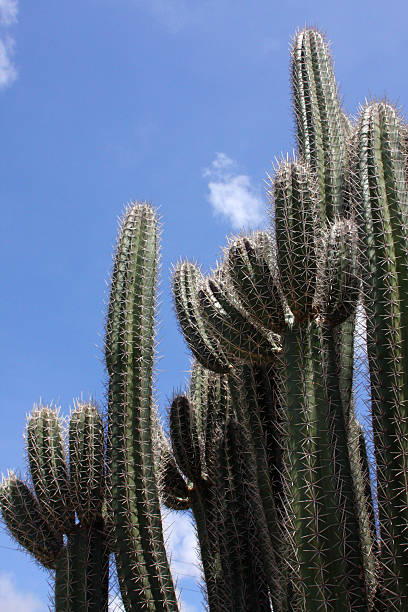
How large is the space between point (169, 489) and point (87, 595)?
1.63m

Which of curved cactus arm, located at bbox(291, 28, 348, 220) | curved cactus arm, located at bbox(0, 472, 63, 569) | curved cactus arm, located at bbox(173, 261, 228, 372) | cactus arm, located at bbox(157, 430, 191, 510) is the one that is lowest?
curved cactus arm, located at bbox(0, 472, 63, 569)

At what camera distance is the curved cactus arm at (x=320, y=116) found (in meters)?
6.46

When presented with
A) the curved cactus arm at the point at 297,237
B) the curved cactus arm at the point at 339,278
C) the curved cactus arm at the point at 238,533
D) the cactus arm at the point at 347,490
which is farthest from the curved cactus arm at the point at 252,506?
the curved cactus arm at the point at 297,237

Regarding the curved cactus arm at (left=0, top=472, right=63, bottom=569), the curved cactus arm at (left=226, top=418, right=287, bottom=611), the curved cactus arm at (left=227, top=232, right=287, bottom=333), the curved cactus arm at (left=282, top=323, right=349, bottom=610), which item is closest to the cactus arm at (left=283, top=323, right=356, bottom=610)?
the curved cactus arm at (left=282, top=323, right=349, bottom=610)

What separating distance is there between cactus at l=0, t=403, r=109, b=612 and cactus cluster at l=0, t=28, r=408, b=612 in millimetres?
14

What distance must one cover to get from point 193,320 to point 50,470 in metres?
1.90

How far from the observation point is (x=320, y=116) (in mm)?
6875

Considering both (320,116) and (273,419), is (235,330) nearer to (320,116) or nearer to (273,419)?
(273,419)

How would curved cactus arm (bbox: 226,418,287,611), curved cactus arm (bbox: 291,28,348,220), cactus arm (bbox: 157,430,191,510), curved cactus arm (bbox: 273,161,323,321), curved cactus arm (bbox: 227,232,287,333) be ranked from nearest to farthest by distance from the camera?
1. curved cactus arm (bbox: 273,161,323,321)
2. curved cactus arm (bbox: 227,232,287,333)
3. curved cactus arm (bbox: 226,418,287,611)
4. curved cactus arm (bbox: 291,28,348,220)
5. cactus arm (bbox: 157,430,191,510)

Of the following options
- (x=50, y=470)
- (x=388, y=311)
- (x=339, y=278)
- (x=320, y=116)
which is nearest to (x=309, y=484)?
(x=388, y=311)

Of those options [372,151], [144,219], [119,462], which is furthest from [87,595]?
[372,151]

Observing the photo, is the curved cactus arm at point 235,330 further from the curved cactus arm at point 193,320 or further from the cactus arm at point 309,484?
the cactus arm at point 309,484

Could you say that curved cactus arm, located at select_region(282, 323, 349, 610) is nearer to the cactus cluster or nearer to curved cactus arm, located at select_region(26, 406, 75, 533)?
the cactus cluster

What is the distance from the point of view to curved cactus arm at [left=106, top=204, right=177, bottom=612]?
5500 mm
